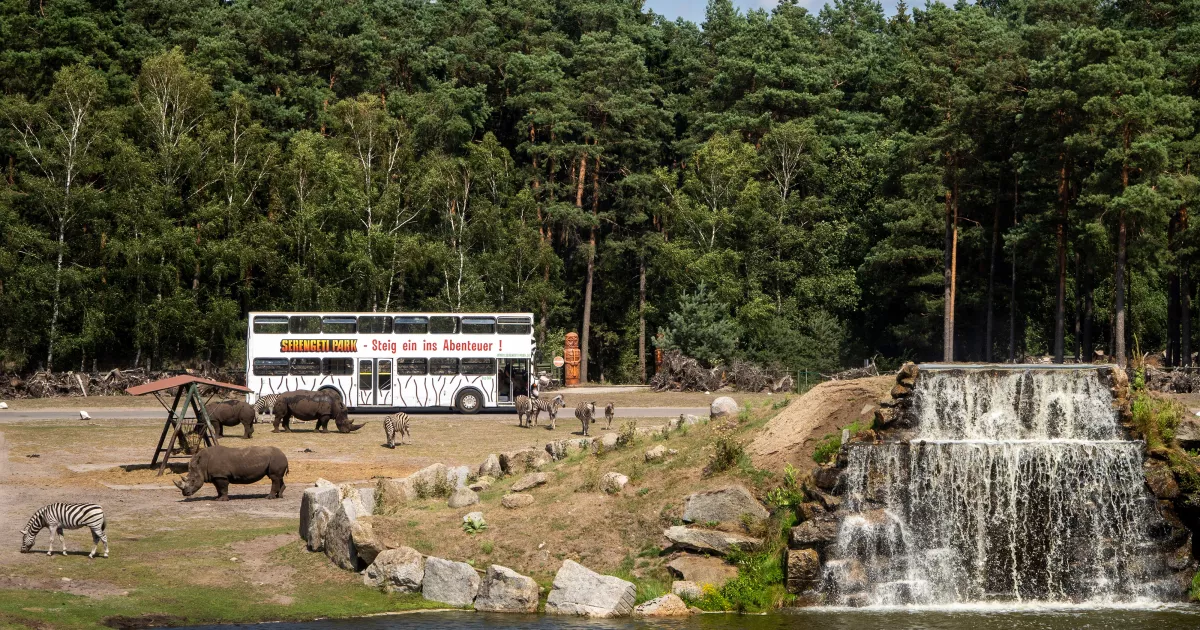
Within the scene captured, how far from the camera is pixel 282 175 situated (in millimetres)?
75062

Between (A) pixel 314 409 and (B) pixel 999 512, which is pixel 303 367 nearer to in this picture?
(A) pixel 314 409

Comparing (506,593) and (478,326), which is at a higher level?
(478,326)

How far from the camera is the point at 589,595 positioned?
2456 centimetres

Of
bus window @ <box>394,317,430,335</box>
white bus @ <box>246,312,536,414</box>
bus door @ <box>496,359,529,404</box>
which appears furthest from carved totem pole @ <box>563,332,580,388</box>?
bus window @ <box>394,317,430,335</box>

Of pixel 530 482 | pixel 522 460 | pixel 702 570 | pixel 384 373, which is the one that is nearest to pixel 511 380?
pixel 384 373

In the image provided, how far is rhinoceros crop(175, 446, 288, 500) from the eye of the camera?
1303 inches

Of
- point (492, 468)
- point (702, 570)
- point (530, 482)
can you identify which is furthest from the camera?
point (492, 468)

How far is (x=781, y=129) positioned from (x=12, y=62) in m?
48.3

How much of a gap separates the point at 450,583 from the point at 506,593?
119 cm

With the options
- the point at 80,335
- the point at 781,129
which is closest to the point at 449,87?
the point at 781,129

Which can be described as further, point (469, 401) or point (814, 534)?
point (469, 401)

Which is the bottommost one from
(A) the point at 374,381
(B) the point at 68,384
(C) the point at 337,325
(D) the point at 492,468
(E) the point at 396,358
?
(D) the point at 492,468

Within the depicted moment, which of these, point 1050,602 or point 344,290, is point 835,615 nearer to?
point 1050,602

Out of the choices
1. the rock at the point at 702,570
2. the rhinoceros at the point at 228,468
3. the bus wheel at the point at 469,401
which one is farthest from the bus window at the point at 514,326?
the rock at the point at 702,570
